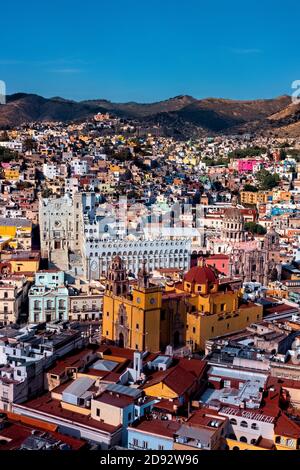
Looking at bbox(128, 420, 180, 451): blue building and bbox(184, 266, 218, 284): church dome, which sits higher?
bbox(184, 266, 218, 284): church dome

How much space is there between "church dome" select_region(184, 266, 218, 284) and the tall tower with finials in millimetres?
1873

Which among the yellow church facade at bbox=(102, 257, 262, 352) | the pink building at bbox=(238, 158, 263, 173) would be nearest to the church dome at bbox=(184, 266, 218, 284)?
the yellow church facade at bbox=(102, 257, 262, 352)

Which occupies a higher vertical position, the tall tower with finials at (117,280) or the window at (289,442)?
the tall tower with finials at (117,280)

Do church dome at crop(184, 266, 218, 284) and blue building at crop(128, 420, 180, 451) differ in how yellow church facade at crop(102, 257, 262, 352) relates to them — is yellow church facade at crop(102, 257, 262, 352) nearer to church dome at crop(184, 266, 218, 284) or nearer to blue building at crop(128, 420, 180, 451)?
church dome at crop(184, 266, 218, 284)

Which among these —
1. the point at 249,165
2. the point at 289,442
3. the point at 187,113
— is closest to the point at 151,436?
the point at 289,442

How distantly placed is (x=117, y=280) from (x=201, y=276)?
242cm

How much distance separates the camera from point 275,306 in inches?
840

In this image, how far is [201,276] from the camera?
19.1 metres

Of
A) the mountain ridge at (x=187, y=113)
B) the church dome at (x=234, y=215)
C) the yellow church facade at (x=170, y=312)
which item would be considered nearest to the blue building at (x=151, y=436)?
the yellow church facade at (x=170, y=312)

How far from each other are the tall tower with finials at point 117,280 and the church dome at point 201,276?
187 cm

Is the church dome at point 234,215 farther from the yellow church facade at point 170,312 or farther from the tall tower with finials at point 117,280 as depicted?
the tall tower with finials at point 117,280

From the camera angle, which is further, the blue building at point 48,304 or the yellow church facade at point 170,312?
the blue building at point 48,304

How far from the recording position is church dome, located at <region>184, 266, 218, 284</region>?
19016mm

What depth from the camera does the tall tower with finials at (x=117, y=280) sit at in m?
18.5
